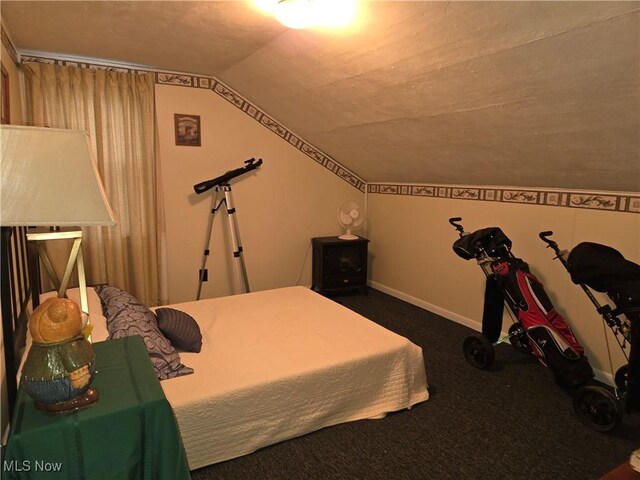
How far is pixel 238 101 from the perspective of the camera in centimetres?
387

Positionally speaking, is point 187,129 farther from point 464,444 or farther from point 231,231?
point 464,444

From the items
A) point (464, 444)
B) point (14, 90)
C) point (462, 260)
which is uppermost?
point (14, 90)

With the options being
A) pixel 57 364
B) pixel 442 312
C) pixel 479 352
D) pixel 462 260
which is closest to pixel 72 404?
pixel 57 364

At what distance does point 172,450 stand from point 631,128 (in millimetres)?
2407

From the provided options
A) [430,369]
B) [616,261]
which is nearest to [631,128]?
[616,261]

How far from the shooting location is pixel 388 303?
13.6 feet

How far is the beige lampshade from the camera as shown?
36.7 inches

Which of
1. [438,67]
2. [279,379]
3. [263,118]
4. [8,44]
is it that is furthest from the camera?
[263,118]

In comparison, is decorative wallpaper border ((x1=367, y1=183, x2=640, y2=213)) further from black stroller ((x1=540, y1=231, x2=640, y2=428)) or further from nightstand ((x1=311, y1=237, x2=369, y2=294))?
nightstand ((x1=311, y1=237, x2=369, y2=294))

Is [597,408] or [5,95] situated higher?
[5,95]

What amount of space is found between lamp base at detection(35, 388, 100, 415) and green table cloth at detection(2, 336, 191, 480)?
0.01 metres

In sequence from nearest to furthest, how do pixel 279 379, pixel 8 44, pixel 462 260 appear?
pixel 279 379 < pixel 8 44 < pixel 462 260

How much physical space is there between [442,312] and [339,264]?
1163 millimetres

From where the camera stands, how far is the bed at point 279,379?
1.75 metres
